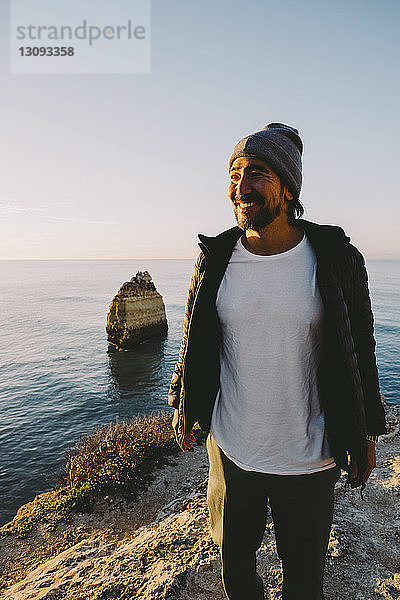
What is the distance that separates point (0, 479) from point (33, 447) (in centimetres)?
267

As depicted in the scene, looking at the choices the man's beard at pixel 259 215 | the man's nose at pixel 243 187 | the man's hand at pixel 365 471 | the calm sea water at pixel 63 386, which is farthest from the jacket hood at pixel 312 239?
the calm sea water at pixel 63 386

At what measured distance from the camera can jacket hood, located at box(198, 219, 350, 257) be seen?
2463 millimetres

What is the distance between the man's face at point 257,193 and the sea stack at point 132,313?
102 ft

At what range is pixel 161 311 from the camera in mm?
38438

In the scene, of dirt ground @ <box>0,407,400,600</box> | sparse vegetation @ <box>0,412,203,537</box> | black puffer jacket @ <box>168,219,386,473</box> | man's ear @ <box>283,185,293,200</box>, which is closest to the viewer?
black puffer jacket @ <box>168,219,386,473</box>

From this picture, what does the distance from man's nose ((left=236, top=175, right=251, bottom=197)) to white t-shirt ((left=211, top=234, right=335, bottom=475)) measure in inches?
17.1

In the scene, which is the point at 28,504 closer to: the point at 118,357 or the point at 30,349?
the point at 118,357

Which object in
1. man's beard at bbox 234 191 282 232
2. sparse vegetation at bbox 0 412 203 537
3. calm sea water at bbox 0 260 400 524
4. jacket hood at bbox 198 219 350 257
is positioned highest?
man's beard at bbox 234 191 282 232

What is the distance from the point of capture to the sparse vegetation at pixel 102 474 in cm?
910

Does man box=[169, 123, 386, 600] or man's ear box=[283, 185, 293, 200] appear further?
man's ear box=[283, 185, 293, 200]

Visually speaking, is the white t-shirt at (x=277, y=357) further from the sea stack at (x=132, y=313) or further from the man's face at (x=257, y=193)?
the sea stack at (x=132, y=313)

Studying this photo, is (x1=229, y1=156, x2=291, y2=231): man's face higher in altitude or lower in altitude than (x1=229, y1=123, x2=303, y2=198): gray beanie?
lower

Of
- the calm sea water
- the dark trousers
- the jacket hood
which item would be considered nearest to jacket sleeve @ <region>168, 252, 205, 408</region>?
the jacket hood

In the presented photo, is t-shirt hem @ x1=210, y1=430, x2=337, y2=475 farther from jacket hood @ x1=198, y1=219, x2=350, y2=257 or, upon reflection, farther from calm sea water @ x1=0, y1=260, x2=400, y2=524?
calm sea water @ x1=0, y1=260, x2=400, y2=524
